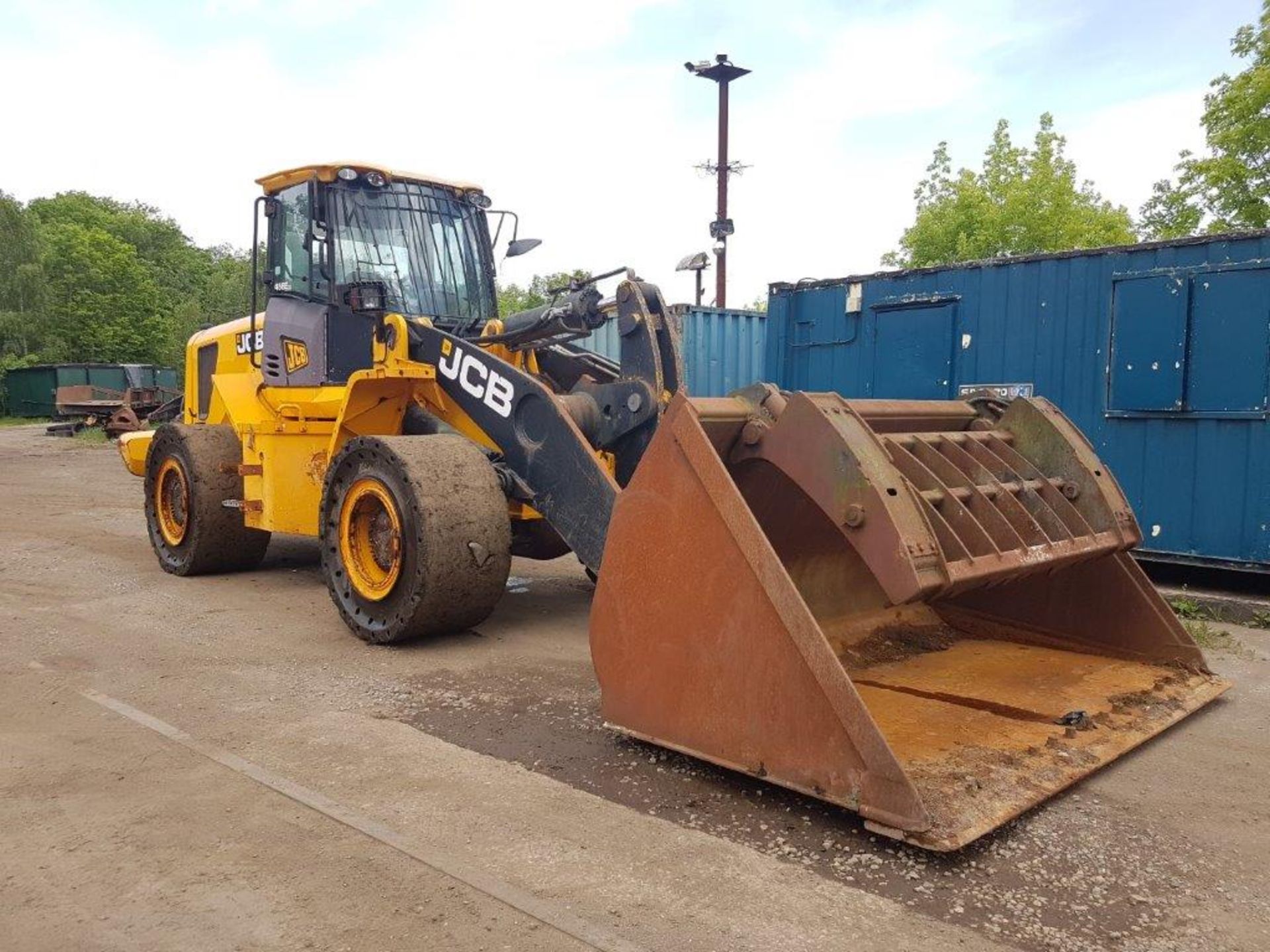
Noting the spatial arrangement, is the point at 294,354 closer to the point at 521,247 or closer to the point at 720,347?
the point at 521,247

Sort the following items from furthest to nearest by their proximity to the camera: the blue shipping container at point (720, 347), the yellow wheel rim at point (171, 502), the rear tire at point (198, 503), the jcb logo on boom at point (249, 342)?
the blue shipping container at point (720, 347), the yellow wheel rim at point (171, 502), the rear tire at point (198, 503), the jcb logo on boom at point (249, 342)

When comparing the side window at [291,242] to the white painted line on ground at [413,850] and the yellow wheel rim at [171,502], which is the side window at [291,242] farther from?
the white painted line on ground at [413,850]

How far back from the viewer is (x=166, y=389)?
3231cm

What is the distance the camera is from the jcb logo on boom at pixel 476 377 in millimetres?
6129

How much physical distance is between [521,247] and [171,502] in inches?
146

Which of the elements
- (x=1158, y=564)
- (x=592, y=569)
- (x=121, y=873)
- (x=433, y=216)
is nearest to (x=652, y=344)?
(x=592, y=569)

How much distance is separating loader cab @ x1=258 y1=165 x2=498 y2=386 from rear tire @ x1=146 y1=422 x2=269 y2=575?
104 cm

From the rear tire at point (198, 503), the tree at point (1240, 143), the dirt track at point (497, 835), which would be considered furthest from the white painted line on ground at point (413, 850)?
the tree at point (1240, 143)

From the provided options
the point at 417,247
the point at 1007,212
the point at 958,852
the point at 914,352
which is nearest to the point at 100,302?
the point at 1007,212

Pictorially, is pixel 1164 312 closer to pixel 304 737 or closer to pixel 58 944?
pixel 304 737

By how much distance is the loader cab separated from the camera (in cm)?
710

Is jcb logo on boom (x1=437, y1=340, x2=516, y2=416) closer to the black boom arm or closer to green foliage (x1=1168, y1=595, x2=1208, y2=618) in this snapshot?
the black boom arm

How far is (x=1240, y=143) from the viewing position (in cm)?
2236

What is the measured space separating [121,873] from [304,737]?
1.26m
